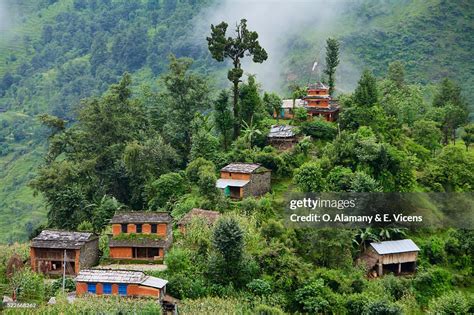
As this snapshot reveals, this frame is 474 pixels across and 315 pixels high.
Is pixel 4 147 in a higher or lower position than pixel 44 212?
higher

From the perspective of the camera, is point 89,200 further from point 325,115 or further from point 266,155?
point 325,115

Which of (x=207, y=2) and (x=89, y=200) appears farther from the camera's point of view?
(x=207, y=2)

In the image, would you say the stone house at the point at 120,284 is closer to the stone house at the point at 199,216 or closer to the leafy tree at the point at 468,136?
the stone house at the point at 199,216

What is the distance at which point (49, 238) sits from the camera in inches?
1576

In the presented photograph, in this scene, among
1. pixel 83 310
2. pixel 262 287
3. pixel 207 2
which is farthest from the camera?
pixel 207 2

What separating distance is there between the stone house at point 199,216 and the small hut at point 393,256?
9990 millimetres

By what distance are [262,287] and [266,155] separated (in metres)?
14.7

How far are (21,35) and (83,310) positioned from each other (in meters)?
115

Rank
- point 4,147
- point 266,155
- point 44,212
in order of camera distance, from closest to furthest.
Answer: point 266,155 → point 44,212 → point 4,147

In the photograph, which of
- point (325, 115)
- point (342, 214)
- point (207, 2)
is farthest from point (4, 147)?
point (342, 214)

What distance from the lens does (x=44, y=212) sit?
84188mm

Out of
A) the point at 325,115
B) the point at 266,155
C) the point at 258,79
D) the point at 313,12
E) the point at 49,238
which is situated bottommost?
the point at 49,238

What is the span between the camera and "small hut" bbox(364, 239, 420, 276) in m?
41.9

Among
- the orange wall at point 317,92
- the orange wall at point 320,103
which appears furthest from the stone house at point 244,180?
the orange wall at point 317,92
